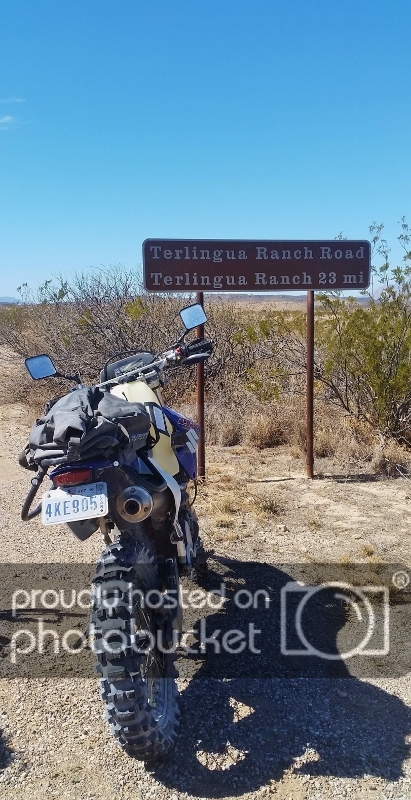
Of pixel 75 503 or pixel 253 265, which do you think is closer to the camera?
pixel 75 503

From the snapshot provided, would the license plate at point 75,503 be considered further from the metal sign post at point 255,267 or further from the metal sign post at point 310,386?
the metal sign post at point 310,386

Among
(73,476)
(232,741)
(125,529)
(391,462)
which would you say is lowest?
(232,741)

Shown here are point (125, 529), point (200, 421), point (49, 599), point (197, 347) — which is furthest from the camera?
point (200, 421)

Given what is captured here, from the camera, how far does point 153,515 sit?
9.87ft

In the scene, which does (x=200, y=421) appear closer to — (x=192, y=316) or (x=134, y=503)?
(x=192, y=316)

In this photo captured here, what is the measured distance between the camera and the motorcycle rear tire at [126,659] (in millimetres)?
2363

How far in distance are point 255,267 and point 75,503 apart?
15.6 ft

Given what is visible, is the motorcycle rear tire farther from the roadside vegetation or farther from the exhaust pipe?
the roadside vegetation

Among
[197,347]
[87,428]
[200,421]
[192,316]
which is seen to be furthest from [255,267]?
[87,428]

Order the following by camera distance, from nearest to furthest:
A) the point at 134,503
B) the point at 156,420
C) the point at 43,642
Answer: the point at 134,503
the point at 156,420
the point at 43,642

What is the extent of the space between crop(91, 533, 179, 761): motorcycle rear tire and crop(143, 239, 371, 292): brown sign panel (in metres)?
4.20

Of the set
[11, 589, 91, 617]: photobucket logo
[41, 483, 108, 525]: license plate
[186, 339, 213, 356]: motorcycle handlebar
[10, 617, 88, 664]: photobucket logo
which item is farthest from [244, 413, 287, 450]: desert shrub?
[41, 483, 108, 525]: license plate

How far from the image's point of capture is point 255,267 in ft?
22.0

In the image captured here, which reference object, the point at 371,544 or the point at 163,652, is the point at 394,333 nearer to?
the point at 371,544
